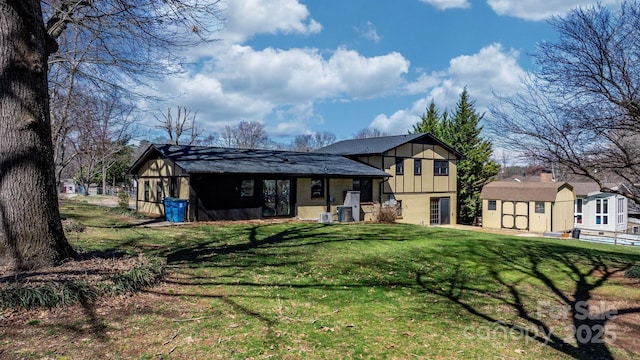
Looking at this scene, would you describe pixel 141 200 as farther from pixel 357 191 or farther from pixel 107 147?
pixel 107 147

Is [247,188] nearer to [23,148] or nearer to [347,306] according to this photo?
[23,148]

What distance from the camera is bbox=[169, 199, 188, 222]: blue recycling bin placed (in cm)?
1625

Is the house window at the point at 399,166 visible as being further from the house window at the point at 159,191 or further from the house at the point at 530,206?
the house window at the point at 159,191

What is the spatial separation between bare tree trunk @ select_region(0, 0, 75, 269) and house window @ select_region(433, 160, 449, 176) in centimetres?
2462

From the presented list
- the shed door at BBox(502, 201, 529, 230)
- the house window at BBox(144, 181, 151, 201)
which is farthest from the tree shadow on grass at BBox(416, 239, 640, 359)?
→ the shed door at BBox(502, 201, 529, 230)

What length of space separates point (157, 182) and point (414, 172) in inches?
613

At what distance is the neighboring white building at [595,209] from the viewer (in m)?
27.7

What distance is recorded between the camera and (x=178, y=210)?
53.4 feet

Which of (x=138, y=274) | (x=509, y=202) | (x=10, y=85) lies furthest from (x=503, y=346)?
(x=509, y=202)

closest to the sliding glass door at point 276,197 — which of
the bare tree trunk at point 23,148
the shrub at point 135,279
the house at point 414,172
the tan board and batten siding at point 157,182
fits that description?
the tan board and batten siding at point 157,182

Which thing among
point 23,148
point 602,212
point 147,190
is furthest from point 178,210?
point 602,212

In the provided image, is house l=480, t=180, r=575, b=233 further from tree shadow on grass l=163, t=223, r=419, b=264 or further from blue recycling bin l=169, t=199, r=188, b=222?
blue recycling bin l=169, t=199, r=188, b=222

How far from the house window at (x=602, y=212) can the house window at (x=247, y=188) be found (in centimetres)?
2487

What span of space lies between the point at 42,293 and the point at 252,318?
7.54 ft
